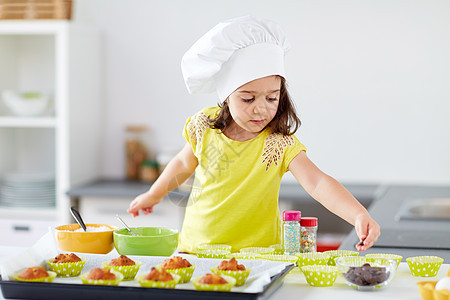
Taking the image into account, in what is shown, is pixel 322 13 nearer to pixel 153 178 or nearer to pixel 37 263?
pixel 153 178

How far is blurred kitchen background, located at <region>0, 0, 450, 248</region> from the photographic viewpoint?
3.02 metres

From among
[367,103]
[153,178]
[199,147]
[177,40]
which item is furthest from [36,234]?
[367,103]

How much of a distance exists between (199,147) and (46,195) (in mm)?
1545

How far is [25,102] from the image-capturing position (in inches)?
123

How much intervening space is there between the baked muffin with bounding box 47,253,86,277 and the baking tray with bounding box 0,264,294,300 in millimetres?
80

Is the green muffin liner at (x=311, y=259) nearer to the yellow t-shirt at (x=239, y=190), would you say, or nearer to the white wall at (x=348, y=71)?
the yellow t-shirt at (x=239, y=190)

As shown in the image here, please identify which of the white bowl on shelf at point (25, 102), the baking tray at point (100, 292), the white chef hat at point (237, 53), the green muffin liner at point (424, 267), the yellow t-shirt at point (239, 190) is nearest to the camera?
the baking tray at point (100, 292)

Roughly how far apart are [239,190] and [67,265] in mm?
648

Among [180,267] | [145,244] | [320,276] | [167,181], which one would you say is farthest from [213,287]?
[167,181]

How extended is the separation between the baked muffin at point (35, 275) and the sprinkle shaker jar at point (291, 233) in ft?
1.70

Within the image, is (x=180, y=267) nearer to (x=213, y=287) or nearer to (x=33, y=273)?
(x=213, y=287)

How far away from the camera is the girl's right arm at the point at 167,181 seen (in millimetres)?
1776

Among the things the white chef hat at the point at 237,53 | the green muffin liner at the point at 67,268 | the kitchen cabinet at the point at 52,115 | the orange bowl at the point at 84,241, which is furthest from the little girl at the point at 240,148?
the kitchen cabinet at the point at 52,115

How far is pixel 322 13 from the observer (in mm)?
3121
